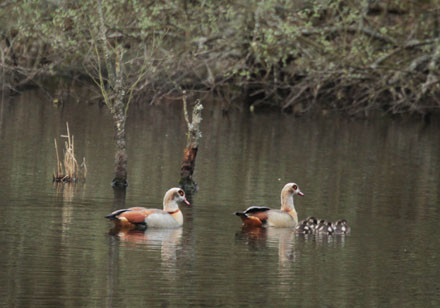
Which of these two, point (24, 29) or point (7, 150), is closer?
point (7, 150)

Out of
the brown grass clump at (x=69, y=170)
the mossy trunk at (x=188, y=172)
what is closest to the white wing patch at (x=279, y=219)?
the mossy trunk at (x=188, y=172)

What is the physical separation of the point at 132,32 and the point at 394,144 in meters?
12.6

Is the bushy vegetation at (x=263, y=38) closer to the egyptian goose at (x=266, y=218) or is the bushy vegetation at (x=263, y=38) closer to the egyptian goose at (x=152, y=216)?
the egyptian goose at (x=266, y=218)

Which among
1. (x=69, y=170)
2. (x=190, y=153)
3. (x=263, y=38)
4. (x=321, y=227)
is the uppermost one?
(x=263, y=38)

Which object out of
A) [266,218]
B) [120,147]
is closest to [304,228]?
Result: [266,218]

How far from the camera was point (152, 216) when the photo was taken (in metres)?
22.4

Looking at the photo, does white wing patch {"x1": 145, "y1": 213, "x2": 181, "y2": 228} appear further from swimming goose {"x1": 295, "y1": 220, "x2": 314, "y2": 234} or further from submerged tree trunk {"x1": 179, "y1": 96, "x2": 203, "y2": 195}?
submerged tree trunk {"x1": 179, "y1": 96, "x2": 203, "y2": 195}

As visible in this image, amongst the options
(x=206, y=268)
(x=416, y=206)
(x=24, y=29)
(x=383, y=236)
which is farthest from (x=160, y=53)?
(x=206, y=268)

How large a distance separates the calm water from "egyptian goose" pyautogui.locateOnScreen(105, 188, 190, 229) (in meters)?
0.32

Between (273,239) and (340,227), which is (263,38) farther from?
(273,239)

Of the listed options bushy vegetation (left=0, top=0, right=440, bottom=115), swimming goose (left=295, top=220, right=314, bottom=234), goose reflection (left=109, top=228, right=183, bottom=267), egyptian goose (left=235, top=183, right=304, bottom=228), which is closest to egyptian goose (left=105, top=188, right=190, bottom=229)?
goose reflection (left=109, top=228, right=183, bottom=267)

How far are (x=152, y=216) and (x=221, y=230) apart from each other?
51.5 inches

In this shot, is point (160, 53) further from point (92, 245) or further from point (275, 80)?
point (92, 245)

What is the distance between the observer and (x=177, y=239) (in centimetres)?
2144
